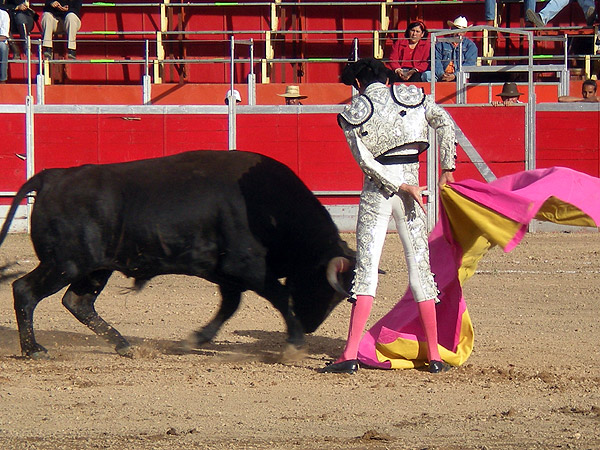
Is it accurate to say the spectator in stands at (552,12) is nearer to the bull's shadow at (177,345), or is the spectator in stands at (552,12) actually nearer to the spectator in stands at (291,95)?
the spectator in stands at (291,95)

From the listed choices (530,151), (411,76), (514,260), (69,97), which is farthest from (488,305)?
(69,97)

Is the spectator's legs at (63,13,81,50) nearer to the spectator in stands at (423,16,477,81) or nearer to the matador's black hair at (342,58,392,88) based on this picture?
the spectator in stands at (423,16,477,81)

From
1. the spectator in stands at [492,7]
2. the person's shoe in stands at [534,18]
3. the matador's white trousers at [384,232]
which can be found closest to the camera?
the matador's white trousers at [384,232]

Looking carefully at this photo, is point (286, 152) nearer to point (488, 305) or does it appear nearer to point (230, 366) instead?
point (488, 305)

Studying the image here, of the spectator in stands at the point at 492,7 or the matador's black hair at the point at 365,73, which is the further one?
the spectator in stands at the point at 492,7

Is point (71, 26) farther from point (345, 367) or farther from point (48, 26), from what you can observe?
point (345, 367)

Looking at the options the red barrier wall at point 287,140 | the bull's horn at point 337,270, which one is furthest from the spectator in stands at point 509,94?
the bull's horn at point 337,270

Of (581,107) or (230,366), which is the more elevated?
(581,107)

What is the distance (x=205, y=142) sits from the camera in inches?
447

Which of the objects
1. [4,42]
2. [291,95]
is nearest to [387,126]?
[291,95]

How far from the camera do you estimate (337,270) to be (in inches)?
190

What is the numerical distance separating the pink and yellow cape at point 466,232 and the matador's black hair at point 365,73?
62 cm

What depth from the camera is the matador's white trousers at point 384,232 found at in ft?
14.4

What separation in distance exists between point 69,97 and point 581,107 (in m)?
6.44
